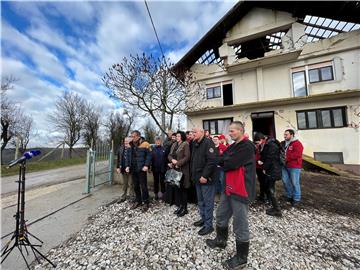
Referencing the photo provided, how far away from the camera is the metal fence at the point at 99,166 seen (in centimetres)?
583

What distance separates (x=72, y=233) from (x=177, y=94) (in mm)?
8328

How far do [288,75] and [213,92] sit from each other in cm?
506

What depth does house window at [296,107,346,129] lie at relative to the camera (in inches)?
379

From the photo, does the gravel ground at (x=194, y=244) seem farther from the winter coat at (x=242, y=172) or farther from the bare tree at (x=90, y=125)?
the bare tree at (x=90, y=125)

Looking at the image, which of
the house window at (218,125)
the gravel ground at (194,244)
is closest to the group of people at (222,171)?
the gravel ground at (194,244)

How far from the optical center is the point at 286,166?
449 centimetres

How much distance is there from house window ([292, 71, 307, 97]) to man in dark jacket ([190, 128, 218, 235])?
1057 cm

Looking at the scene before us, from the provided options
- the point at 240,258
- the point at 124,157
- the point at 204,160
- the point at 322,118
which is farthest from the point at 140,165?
the point at 322,118

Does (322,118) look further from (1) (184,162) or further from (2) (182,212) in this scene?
(2) (182,212)

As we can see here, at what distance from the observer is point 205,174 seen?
120 inches

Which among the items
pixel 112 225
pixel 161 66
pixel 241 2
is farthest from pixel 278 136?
→ pixel 112 225

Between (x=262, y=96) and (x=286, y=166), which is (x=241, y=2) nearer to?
(x=262, y=96)

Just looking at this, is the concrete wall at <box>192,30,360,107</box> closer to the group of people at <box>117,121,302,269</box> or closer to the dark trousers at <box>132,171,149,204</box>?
the group of people at <box>117,121,302,269</box>

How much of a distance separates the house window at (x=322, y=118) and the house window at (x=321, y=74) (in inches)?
76.7
